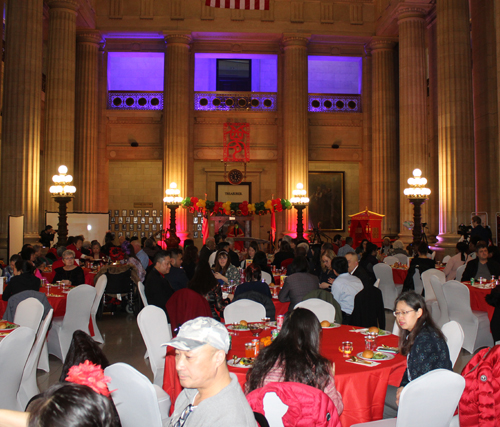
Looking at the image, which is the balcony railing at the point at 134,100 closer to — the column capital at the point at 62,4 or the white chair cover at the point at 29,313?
the column capital at the point at 62,4

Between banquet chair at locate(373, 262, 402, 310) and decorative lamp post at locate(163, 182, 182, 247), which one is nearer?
banquet chair at locate(373, 262, 402, 310)

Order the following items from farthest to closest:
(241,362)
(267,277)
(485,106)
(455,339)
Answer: (485,106) < (267,277) < (455,339) < (241,362)

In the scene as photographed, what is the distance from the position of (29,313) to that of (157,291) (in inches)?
65.0

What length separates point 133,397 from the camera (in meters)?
3.00

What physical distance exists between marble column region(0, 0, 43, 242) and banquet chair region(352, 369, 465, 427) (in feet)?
44.4

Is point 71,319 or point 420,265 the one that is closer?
point 71,319

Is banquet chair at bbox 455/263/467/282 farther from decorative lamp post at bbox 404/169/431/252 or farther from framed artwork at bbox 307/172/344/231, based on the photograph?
framed artwork at bbox 307/172/344/231

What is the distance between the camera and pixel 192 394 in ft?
6.80

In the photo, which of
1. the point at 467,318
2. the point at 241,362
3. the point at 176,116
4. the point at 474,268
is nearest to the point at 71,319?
the point at 241,362

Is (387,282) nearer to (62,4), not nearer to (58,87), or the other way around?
(58,87)

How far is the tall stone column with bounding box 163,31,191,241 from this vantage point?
20656 millimetres

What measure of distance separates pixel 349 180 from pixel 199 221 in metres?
7.37

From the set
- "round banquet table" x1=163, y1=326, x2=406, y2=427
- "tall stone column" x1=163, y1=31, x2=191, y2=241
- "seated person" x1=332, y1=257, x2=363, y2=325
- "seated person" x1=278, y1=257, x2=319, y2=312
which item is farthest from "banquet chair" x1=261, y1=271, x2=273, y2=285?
"tall stone column" x1=163, y1=31, x2=191, y2=241

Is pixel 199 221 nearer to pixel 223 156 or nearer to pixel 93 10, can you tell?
pixel 223 156
